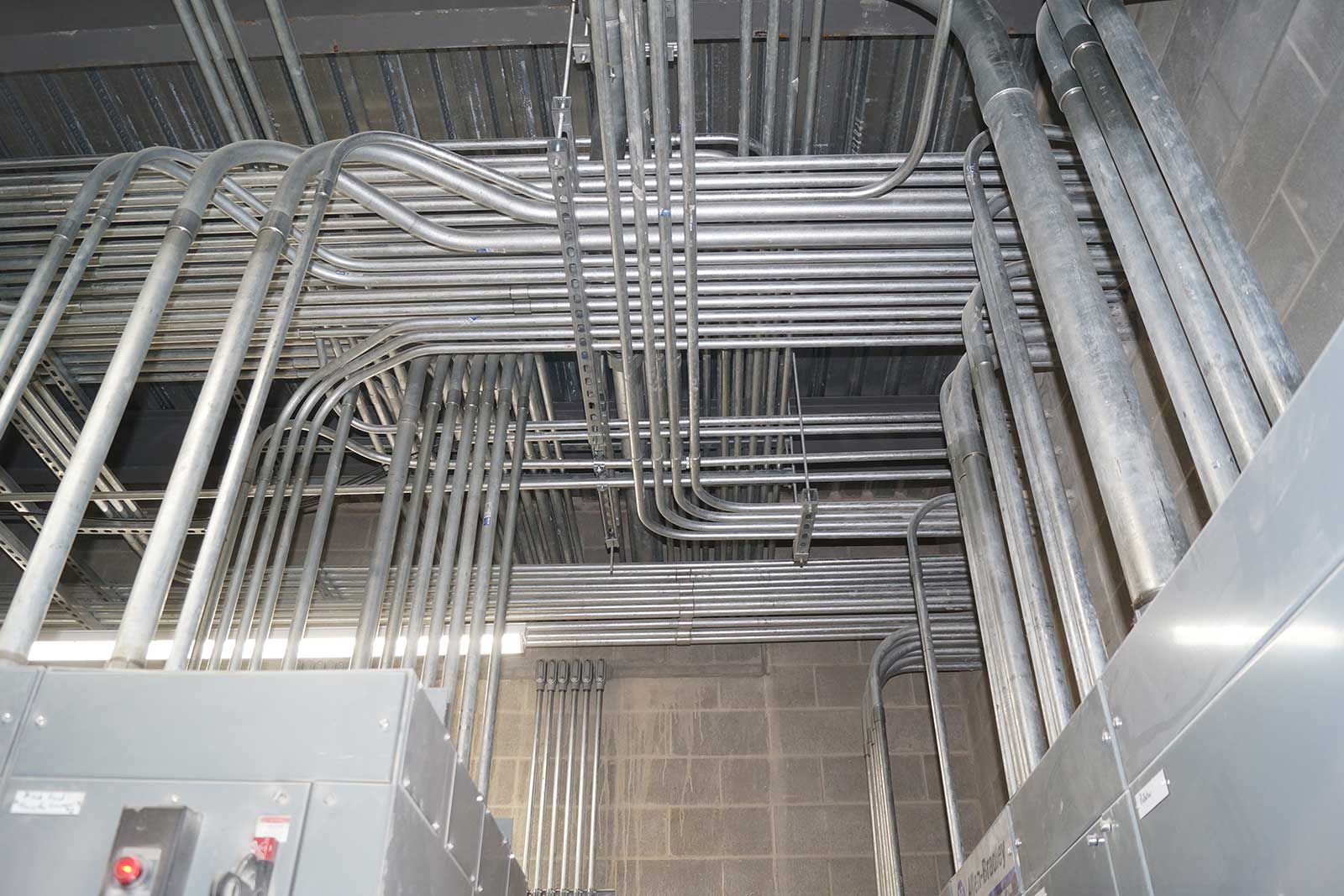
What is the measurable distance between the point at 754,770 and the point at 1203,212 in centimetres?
524

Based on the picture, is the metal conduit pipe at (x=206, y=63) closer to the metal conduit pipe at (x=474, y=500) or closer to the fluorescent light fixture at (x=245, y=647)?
the metal conduit pipe at (x=474, y=500)

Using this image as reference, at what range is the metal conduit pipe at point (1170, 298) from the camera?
251 centimetres

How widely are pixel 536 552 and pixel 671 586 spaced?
3.54ft

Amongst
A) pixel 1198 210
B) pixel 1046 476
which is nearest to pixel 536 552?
pixel 1046 476

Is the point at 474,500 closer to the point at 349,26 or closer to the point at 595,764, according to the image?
the point at 349,26

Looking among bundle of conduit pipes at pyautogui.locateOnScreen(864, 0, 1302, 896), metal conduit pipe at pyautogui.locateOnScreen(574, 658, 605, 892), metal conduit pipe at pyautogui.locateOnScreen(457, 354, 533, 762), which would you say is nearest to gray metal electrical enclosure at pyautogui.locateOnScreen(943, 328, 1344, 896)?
bundle of conduit pipes at pyautogui.locateOnScreen(864, 0, 1302, 896)

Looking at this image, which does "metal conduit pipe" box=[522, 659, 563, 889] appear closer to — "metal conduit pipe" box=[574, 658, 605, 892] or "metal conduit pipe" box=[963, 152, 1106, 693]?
"metal conduit pipe" box=[574, 658, 605, 892]

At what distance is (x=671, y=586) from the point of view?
681 cm

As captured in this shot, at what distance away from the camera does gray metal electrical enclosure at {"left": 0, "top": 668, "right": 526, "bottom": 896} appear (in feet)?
7.50

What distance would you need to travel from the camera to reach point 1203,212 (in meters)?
2.78

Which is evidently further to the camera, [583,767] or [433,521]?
[583,767]

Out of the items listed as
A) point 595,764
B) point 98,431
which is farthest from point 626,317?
point 595,764

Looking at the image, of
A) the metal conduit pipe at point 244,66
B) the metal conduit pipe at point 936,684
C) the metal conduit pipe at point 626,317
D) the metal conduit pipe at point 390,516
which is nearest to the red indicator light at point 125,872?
the metal conduit pipe at point 390,516

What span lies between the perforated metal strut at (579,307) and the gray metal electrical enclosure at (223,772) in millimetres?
2179
